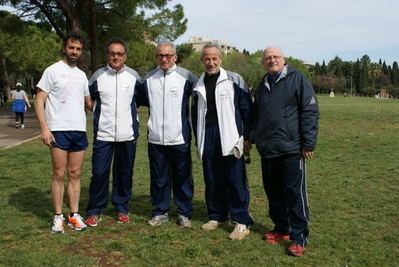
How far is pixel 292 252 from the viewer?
3.74 metres

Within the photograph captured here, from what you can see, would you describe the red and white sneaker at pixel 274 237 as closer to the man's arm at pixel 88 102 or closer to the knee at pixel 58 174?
the knee at pixel 58 174

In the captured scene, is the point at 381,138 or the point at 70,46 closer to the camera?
the point at 70,46

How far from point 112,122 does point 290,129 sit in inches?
77.8

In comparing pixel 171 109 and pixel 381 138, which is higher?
pixel 171 109

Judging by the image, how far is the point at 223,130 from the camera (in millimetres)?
4246

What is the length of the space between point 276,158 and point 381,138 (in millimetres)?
8658

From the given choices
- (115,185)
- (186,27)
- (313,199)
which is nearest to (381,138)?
(313,199)

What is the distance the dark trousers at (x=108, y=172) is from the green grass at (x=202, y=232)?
0.80 ft

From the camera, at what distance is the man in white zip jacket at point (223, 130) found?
424 cm

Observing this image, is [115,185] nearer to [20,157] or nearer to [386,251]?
[386,251]

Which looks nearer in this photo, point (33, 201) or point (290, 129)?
point (290, 129)

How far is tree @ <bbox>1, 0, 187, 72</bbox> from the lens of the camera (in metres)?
19.0

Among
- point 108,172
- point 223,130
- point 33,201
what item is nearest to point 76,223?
point 108,172

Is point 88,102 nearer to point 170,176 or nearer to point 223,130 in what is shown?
point 170,176
